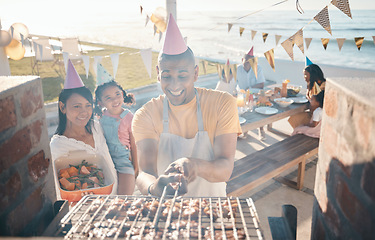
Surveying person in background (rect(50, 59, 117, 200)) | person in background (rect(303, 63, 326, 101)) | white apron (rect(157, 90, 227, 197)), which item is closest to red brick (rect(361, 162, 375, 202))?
white apron (rect(157, 90, 227, 197))

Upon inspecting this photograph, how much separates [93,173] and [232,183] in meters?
1.58

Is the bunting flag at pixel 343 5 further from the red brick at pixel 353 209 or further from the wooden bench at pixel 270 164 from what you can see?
the red brick at pixel 353 209

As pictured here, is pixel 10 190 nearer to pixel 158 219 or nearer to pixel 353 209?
pixel 158 219

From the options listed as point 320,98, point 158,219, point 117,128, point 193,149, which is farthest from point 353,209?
point 320,98

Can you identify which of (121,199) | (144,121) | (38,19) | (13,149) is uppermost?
(38,19)

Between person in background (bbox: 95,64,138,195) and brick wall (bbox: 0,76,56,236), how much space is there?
5.85ft

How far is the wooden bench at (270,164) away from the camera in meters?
3.45

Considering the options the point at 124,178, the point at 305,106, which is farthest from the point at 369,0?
the point at 124,178

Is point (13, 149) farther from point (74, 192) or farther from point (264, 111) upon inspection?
point (264, 111)

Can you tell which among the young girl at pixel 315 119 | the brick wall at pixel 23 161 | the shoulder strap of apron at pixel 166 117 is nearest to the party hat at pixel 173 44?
the shoulder strap of apron at pixel 166 117

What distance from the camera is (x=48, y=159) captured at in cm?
146

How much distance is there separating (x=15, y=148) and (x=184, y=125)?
5.14ft

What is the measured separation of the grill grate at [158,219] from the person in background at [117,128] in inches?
66.8

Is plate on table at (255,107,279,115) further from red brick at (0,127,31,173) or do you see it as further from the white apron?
red brick at (0,127,31,173)
